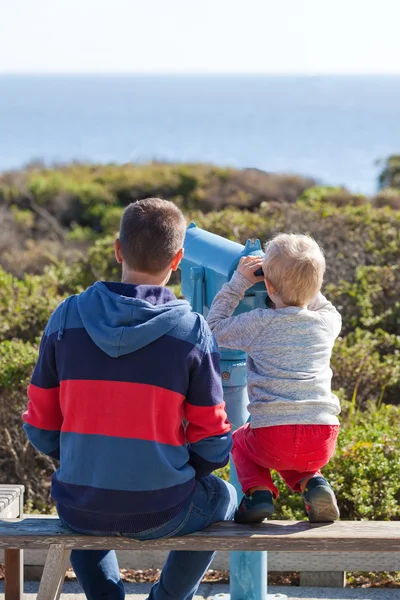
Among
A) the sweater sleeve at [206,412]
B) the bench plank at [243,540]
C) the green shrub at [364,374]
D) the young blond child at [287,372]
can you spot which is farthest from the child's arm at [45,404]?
the green shrub at [364,374]

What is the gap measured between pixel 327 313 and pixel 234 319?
0.29 m

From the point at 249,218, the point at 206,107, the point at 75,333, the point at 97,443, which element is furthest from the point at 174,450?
the point at 206,107

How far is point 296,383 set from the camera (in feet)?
9.02

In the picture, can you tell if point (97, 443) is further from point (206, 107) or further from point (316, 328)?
point (206, 107)

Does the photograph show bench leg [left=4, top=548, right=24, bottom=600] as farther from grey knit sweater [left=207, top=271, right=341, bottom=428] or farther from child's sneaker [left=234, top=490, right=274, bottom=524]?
grey knit sweater [left=207, top=271, right=341, bottom=428]

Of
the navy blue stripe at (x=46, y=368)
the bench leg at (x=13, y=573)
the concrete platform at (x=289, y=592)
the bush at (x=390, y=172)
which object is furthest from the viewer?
the bush at (x=390, y=172)

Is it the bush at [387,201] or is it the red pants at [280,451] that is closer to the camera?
the red pants at [280,451]

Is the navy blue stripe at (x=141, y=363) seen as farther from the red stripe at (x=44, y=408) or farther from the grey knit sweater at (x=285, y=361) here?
the grey knit sweater at (x=285, y=361)

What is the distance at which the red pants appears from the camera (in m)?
2.76

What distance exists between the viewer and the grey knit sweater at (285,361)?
108 inches

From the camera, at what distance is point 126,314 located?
252cm

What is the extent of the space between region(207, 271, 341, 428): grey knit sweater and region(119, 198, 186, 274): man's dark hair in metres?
0.33

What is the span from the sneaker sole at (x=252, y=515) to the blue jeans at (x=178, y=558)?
0.05 m

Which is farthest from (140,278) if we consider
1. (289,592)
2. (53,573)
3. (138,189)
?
(138,189)
